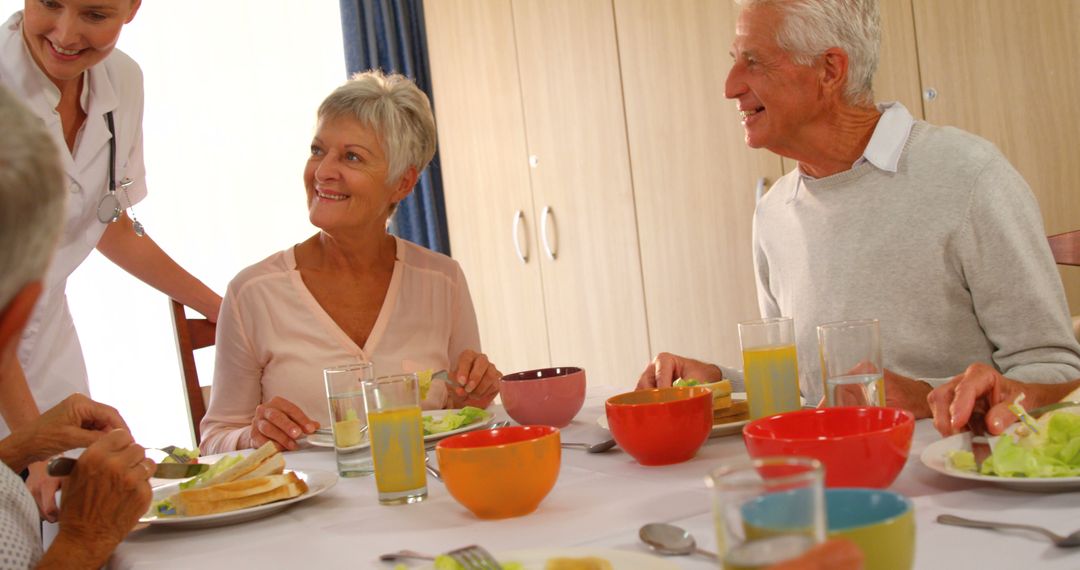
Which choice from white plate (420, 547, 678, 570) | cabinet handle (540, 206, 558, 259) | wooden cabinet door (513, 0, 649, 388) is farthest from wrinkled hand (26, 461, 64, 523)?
cabinet handle (540, 206, 558, 259)

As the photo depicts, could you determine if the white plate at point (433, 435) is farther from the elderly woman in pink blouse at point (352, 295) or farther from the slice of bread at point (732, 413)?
the slice of bread at point (732, 413)

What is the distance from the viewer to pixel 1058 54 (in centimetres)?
245

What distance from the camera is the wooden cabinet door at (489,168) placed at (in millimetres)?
4324

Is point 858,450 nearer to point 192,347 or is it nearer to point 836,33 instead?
point 836,33

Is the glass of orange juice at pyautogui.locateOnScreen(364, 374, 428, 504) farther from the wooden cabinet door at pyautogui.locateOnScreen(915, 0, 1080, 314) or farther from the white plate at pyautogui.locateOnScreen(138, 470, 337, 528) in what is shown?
the wooden cabinet door at pyautogui.locateOnScreen(915, 0, 1080, 314)

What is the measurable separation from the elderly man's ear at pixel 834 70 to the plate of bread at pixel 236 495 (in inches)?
43.9

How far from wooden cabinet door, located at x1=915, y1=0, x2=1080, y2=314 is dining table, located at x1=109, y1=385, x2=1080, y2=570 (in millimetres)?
1438

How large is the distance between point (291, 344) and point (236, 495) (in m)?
0.89

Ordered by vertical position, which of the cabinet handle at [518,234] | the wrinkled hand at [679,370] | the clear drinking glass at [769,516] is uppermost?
the cabinet handle at [518,234]

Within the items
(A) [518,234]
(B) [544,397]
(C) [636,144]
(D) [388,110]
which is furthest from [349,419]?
(A) [518,234]

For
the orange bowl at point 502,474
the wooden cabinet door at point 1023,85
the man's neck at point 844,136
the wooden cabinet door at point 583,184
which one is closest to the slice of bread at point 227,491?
Result: the orange bowl at point 502,474

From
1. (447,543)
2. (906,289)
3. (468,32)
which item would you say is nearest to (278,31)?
(468,32)

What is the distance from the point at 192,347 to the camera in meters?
2.35

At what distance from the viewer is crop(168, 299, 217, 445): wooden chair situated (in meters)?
2.30
